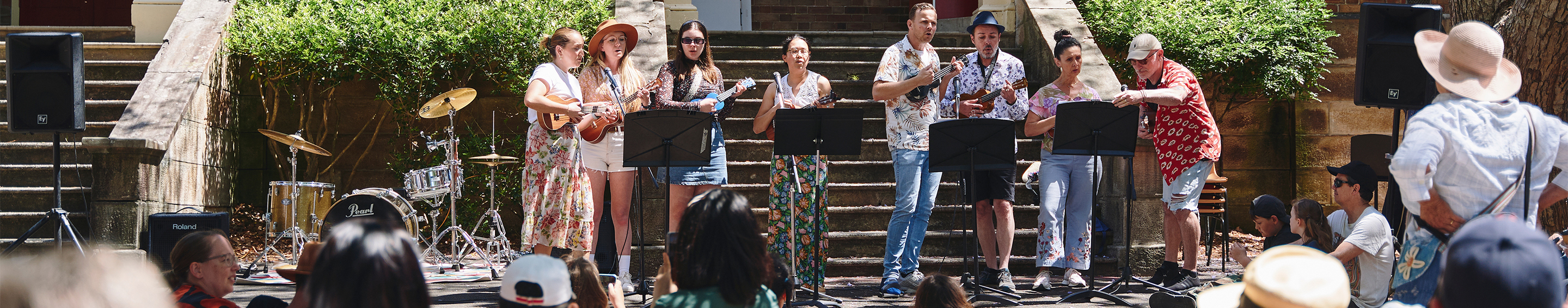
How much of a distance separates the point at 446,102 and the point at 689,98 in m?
2.21

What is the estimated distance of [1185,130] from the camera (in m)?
5.73

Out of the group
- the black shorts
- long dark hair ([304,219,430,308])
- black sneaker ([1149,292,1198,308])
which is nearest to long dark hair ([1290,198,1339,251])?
black sneaker ([1149,292,1198,308])

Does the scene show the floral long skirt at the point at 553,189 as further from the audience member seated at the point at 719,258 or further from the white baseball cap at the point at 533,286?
the white baseball cap at the point at 533,286

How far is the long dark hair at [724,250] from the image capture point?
2.56m

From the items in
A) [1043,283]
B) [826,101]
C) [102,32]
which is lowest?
[1043,283]

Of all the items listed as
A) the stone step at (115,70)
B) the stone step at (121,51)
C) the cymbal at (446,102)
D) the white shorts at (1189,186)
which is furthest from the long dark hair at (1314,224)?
the stone step at (121,51)

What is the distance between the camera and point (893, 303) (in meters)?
5.52

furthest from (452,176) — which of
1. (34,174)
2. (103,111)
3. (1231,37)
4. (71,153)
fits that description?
(1231,37)

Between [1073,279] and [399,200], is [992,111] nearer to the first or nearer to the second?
[1073,279]

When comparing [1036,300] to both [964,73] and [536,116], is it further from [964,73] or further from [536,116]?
[536,116]

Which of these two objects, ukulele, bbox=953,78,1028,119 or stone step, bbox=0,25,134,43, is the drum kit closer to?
ukulele, bbox=953,78,1028,119

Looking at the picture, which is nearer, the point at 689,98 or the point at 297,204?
the point at 689,98

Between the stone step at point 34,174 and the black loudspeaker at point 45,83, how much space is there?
1.90 m

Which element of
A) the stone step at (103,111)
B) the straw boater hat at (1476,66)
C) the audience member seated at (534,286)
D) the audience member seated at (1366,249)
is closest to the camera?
the audience member seated at (534,286)
